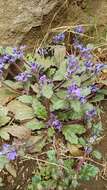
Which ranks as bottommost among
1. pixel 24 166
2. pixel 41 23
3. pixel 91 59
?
pixel 24 166

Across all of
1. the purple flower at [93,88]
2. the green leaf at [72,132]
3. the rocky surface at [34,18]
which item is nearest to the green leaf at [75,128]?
the green leaf at [72,132]

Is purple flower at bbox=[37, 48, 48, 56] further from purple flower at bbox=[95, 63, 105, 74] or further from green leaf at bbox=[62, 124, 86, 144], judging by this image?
green leaf at bbox=[62, 124, 86, 144]

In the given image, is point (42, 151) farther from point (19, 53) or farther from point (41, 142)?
point (19, 53)

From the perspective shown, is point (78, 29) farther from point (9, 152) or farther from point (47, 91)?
point (9, 152)

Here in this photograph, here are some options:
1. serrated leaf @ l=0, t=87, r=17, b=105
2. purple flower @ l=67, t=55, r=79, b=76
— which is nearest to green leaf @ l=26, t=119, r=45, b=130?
serrated leaf @ l=0, t=87, r=17, b=105

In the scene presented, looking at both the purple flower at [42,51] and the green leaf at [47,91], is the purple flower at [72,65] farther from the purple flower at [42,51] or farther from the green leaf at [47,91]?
the purple flower at [42,51]

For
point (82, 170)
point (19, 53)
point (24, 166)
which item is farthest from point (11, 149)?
point (19, 53)

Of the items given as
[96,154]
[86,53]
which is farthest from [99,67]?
[96,154]
